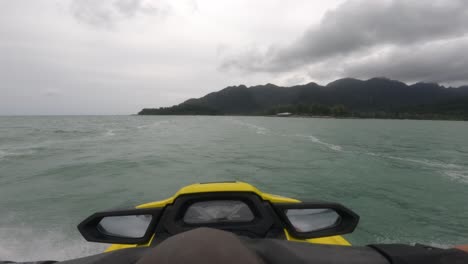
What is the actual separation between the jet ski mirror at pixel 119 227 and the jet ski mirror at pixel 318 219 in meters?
1.11

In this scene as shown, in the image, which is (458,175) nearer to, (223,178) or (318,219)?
(223,178)

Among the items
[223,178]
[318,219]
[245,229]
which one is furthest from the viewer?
[223,178]

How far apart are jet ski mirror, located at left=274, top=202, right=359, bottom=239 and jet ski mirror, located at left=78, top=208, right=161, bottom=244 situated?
1.11 meters

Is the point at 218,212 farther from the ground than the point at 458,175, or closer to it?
farther from the ground

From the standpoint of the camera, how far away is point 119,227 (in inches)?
84.8

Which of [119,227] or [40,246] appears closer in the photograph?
[119,227]

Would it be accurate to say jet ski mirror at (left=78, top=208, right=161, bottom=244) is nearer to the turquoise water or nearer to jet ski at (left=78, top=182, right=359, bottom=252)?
jet ski at (left=78, top=182, right=359, bottom=252)

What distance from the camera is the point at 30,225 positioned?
5.41m

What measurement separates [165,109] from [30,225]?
187 m

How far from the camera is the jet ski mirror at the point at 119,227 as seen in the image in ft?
6.42

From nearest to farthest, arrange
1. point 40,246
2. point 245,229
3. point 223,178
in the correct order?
1. point 245,229
2. point 40,246
3. point 223,178

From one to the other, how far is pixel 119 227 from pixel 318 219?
1.83 metres

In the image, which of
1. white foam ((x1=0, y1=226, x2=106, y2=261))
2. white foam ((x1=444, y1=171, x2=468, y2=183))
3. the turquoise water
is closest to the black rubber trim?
the turquoise water

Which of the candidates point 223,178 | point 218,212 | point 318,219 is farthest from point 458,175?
point 218,212
